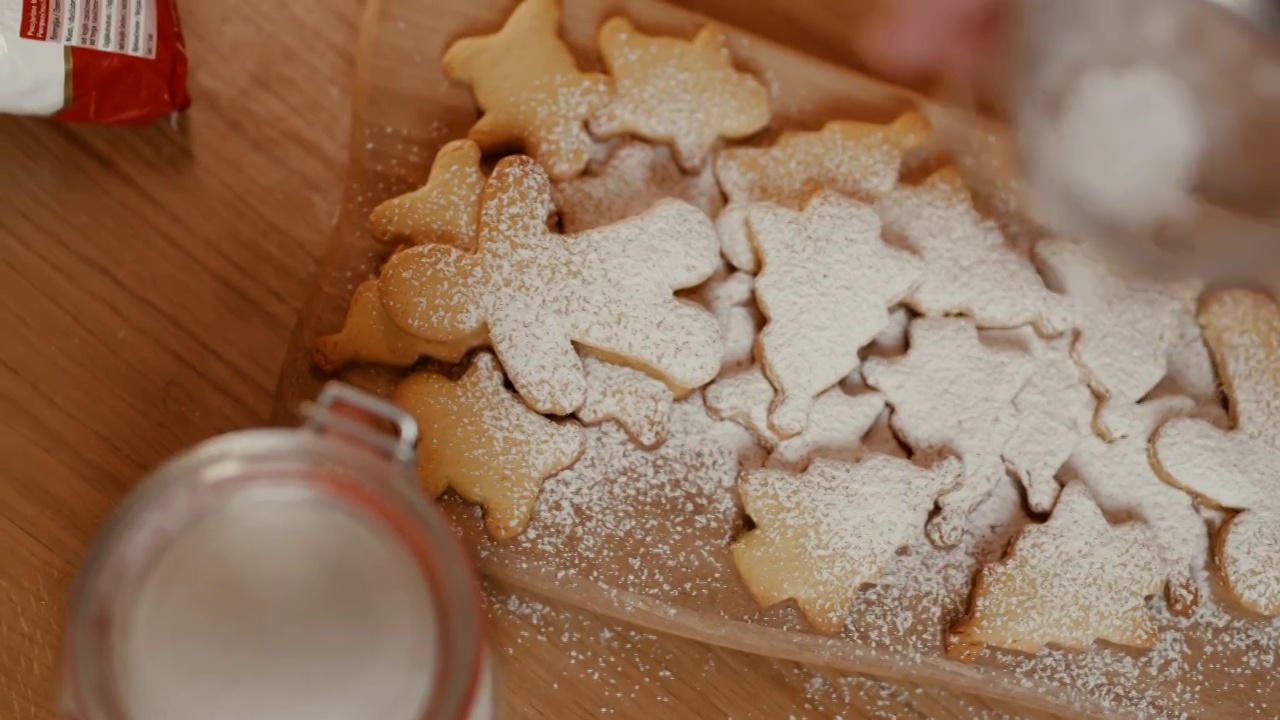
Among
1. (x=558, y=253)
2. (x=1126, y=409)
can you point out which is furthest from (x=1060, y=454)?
(x=558, y=253)

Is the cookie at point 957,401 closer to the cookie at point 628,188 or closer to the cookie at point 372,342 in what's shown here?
the cookie at point 628,188

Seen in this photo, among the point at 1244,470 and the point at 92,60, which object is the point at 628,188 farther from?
the point at 1244,470

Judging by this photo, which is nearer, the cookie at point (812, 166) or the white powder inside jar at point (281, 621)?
the white powder inside jar at point (281, 621)

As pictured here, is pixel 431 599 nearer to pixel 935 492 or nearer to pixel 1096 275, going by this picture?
pixel 935 492

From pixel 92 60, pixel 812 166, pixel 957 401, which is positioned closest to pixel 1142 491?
pixel 957 401

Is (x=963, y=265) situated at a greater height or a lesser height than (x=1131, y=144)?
lesser

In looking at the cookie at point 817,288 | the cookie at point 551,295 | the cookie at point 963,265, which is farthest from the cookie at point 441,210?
the cookie at point 963,265
